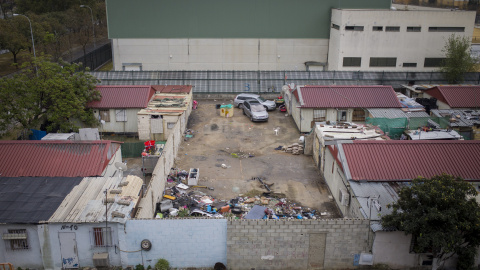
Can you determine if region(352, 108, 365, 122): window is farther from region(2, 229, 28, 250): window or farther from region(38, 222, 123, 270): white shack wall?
region(2, 229, 28, 250): window

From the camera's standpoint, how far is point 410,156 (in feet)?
68.7

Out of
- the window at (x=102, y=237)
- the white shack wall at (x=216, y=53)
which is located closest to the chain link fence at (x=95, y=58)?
the white shack wall at (x=216, y=53)

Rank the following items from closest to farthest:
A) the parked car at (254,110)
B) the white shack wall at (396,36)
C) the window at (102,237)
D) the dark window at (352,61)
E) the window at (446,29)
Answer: the window at (102,237) < the parked car at (254,110) < the white shack wall at (396,36) < the window at (446,29) < the dark window at (352,61)

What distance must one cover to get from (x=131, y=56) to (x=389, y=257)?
136 feet

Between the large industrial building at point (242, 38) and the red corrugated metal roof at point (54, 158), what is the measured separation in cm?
3050

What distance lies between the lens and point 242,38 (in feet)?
166

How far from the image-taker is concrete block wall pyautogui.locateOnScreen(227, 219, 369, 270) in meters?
16.0

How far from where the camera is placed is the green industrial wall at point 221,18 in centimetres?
4959

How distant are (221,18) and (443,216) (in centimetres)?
4068

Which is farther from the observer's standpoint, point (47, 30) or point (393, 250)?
point (47, 30)

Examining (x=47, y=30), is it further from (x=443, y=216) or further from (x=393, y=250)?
(x=443, y=216)

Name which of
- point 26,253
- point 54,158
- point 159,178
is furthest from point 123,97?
point 26,253

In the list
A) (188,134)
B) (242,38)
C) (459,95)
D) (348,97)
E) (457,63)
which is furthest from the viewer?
→ (242,38)

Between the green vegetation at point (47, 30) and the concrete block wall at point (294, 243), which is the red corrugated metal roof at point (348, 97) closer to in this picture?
the concrete block wall at point (294, 243)
